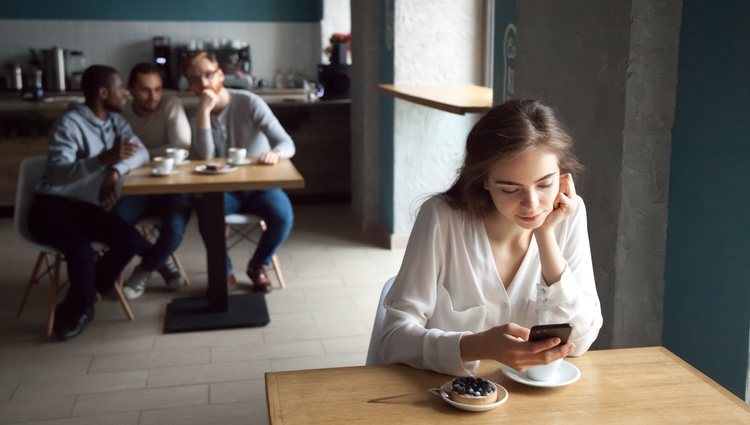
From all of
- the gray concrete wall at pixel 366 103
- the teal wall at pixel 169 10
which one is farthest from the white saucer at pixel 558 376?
the teal wall at pixel 169 10

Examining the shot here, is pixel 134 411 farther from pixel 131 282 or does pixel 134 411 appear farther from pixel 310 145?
pixel 310 145

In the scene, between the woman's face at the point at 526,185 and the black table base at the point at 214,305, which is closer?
the woman's face at the point at 526,185

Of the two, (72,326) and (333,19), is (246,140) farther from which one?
(333,19)

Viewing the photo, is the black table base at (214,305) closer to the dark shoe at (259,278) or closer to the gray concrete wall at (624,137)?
the dark shoe at (259,278)

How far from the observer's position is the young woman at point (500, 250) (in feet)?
5.16

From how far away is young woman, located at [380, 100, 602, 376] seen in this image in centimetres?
157

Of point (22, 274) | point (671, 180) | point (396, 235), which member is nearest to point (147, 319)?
point (22, 274)

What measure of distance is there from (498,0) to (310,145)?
256 centimetres

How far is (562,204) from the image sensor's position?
167cm

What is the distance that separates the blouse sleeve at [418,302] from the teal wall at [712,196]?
0.76m

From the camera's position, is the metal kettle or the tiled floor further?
the metal kettle

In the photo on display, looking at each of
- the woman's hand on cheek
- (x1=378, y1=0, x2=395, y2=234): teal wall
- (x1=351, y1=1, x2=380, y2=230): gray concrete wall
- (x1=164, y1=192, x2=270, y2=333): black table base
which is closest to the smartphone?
the woman's hand on cheek

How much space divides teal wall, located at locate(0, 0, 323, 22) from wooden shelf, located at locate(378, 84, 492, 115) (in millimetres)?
2843

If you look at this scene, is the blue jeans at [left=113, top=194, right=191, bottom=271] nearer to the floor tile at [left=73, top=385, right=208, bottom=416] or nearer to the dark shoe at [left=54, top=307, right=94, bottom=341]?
the dark shoe at [left=54, top=307, right=94, bottom=341]
